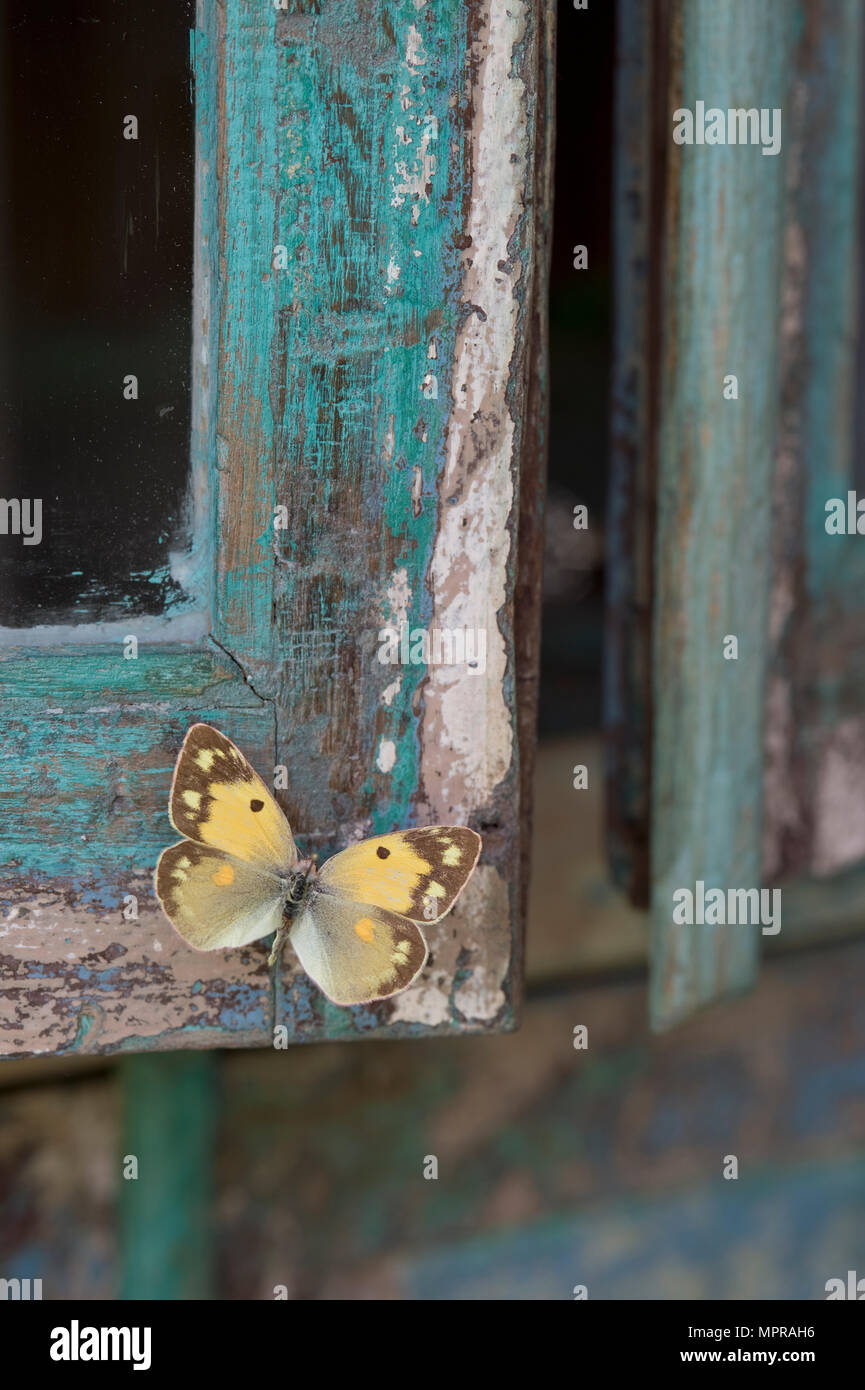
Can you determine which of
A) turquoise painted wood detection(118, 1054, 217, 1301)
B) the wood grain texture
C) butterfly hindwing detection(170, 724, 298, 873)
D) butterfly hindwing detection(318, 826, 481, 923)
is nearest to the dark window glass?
butterfly hindwing detection(170, 724, 298, 873)

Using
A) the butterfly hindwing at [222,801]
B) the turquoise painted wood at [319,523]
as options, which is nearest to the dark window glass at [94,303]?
the turquoise painted wood at [319,523]

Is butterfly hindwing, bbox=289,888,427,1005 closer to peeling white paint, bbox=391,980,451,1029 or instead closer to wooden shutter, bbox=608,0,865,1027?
peeling white paint, bbox=391,980,451,1029

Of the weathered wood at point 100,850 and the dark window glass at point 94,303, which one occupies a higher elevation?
the dark window glass at point 94,303

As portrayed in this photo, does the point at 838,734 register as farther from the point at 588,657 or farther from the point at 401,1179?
the point at 588,657

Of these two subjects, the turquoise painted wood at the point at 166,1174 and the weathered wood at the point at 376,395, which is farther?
the turquoise painted wood at the point at 166,1174

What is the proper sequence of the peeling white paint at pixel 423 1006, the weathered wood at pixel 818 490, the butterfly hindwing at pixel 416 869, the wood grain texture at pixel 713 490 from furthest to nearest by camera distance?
the weathered wood at pixel 818 490 → the wood grain texture at pixel 713 490 → the peeling white paint at pixel 423 1006 → the butterfly hindwing at pixel 416 869

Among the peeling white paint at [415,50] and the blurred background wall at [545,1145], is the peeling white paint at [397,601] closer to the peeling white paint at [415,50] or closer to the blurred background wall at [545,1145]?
the peeling white paint at [415,50]
